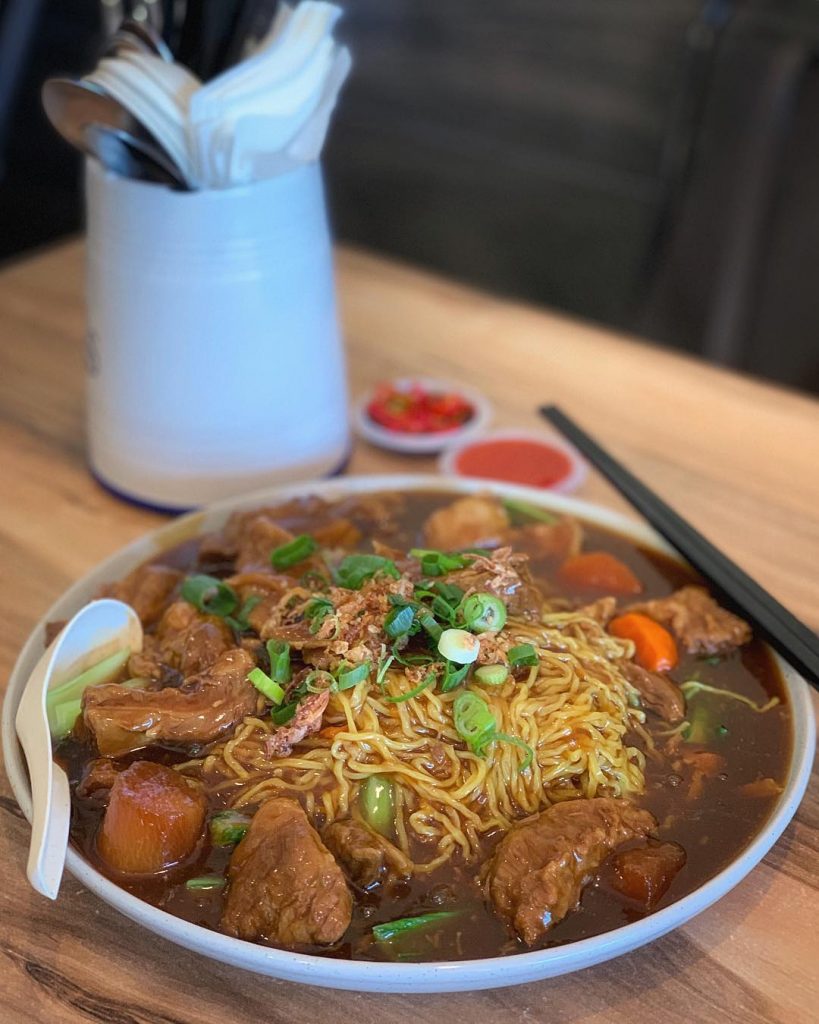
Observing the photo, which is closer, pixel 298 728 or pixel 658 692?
pixel 298 728

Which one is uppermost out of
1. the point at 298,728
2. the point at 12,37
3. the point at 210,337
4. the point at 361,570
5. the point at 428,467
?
the point at 12,37

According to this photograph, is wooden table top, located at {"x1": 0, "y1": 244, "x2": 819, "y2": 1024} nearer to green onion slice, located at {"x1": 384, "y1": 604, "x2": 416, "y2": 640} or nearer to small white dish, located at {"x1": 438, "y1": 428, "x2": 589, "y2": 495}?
small white dish, located at {"x1": 438, "y1": 428, "x2": 589, "y2": 495}

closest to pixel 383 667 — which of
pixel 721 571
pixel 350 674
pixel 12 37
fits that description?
pixel 350 674

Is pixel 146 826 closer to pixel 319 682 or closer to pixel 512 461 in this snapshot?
pixel 319 682

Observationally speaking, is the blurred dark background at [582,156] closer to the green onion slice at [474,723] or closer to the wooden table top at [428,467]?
the wooden table top at [428,467]

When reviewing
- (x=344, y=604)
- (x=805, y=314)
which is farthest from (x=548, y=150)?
(x=344, y=604)

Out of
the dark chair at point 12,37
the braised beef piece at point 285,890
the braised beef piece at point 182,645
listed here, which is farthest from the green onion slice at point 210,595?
the dark chair at point 12,37
